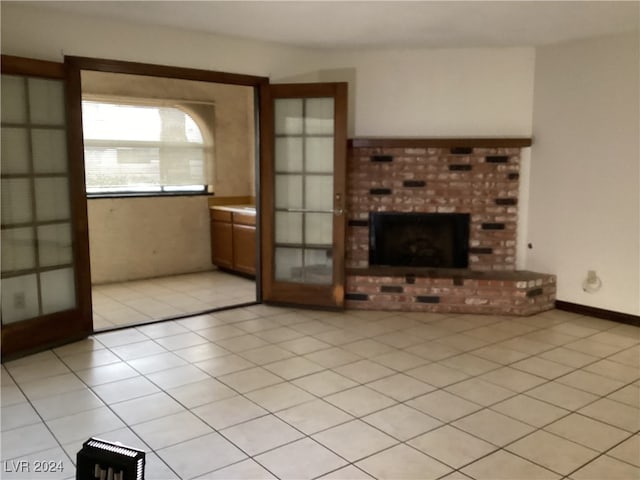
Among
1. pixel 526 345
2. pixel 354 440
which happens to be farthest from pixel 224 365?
pixel 526 345

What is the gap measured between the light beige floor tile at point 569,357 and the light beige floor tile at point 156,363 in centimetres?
254

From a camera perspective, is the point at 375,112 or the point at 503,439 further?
the point at 375,112

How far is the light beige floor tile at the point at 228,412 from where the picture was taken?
9.55ft

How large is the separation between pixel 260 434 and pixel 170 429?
1.52 ft

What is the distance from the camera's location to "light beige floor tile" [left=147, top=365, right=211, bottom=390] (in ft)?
11.2

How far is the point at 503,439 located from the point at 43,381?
8.82 ft

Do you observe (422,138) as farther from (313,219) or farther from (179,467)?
(179,467)

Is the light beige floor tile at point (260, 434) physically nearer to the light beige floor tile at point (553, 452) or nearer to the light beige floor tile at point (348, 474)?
the light beige floor tile at point (348, 474)

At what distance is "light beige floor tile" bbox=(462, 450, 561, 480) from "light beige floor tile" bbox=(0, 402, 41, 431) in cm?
220

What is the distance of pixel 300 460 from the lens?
2.54 meters

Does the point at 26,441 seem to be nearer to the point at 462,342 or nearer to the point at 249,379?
the point at 249,379

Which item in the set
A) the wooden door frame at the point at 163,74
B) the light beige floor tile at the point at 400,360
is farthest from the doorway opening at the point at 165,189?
the light beige floor tile at the point at 400,360

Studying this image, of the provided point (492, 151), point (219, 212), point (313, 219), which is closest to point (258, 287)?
point (313, 219)

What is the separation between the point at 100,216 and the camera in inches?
245
